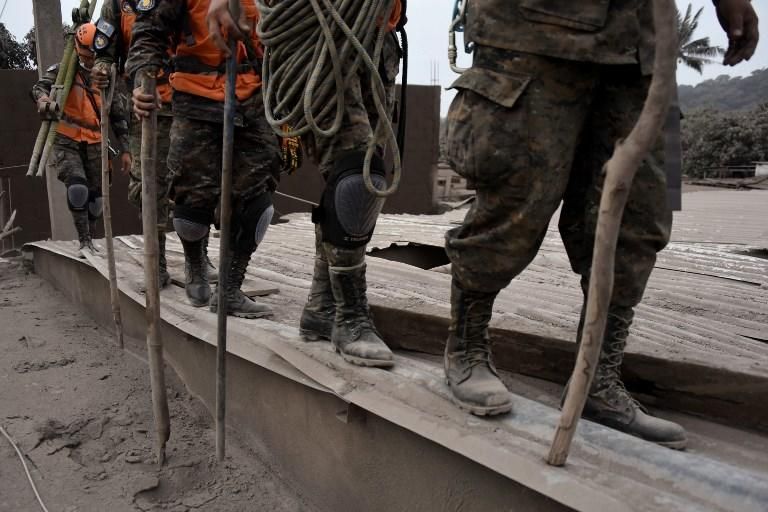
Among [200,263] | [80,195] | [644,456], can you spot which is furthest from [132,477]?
[80,195]

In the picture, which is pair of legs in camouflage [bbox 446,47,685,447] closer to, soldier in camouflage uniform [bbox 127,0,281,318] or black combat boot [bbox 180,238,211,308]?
soldier in camouflage uniform [bbox 127,0,281,318]

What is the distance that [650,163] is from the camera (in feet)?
5.33

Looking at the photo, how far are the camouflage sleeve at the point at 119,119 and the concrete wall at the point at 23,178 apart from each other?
3.35 meters

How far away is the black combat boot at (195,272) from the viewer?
312cm

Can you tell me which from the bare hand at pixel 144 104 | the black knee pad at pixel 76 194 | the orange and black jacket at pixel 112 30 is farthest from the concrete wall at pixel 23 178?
the bare hand at pixel 144 104

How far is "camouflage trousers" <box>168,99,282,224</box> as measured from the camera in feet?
9.46

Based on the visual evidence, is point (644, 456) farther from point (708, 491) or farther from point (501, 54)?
point (501, 54)

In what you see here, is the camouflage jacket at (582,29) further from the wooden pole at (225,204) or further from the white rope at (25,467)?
the white rope at (25,467)

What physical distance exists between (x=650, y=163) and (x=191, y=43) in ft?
7.14

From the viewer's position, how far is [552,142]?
160cm

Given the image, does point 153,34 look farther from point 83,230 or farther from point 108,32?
point 83,230

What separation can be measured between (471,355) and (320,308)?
765mm

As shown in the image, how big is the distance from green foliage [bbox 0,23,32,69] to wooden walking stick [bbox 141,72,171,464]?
14.4 metres

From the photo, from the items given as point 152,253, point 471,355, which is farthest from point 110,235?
point 471,355
